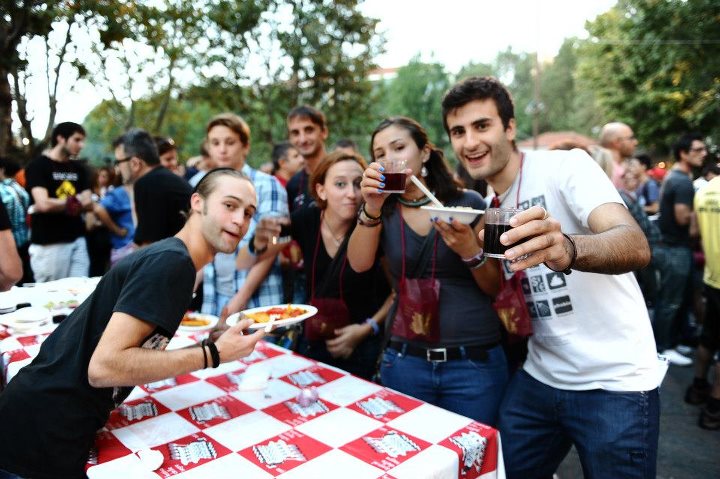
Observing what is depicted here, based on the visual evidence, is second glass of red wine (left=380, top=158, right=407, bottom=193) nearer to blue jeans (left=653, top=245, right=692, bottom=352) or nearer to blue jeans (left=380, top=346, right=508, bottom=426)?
blue jeans (left=380, top=346, right=508, bottom=426)

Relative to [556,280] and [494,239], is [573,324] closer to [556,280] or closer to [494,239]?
[556,280]

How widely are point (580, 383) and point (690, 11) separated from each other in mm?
16409

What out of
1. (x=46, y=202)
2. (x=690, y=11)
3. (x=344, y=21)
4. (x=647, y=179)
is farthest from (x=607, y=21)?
(x=46, y=202)

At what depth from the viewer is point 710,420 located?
4043 mm

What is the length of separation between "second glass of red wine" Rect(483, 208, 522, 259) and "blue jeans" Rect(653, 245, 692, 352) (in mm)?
4656

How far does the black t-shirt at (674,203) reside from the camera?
516 centimetres

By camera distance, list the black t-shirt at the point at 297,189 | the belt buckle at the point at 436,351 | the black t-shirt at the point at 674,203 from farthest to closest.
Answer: the black t-shirt at the point at 674,203 → the black t-shirt at the point at 297,189 → the belt buckle at the point at 436,351

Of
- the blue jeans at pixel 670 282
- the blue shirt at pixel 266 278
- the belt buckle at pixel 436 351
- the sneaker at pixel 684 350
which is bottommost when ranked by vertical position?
the sneaker at pixel 684 350

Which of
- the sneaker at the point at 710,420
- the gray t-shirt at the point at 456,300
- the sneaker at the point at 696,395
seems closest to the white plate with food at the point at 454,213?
the gray t-shirt at the point at 456,300

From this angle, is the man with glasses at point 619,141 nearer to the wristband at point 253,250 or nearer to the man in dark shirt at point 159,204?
the wristband at point 253,250

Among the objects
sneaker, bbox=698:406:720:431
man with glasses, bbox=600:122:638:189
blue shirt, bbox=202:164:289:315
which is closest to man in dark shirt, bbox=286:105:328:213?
blue shirt, bbox=202:164:289:315

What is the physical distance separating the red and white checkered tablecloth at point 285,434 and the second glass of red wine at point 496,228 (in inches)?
26.9

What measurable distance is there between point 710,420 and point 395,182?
3.78m

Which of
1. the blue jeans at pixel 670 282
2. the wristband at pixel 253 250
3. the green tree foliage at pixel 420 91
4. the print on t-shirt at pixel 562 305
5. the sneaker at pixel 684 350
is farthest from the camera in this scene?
the green tree foliage at pixel 420 91
